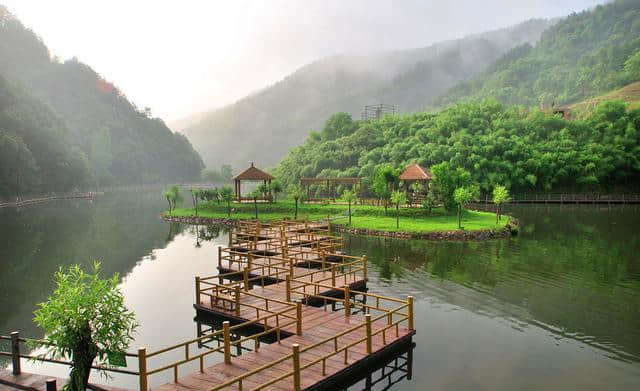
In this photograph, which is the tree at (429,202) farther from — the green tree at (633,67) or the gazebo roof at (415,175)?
the green tree at (633,67)

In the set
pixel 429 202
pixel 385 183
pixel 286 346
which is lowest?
pixel 286 346

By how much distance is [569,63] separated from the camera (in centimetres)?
14762

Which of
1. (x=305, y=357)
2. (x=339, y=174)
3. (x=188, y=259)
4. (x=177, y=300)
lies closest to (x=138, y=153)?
(x=339, y=174)

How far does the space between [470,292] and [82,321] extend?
1559 cm

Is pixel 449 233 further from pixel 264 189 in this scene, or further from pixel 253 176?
pixel 253 176

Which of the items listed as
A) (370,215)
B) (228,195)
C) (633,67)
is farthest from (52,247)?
(633,67)

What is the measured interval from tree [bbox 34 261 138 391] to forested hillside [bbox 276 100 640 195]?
184 ft

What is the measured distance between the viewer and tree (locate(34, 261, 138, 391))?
8125mm

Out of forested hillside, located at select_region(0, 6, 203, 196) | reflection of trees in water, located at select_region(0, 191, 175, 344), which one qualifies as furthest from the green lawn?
forested hillside, located at select_region(0, 6, 203, 196)

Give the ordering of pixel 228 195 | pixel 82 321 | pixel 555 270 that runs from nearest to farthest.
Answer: pixel 82 321, pixel 555 270, pixel 228 195

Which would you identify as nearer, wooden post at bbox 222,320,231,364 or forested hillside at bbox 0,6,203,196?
wooden post at bbox 222,320,231,364

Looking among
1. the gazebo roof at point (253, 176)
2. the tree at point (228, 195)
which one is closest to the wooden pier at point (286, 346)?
the tree at point (228, 195)

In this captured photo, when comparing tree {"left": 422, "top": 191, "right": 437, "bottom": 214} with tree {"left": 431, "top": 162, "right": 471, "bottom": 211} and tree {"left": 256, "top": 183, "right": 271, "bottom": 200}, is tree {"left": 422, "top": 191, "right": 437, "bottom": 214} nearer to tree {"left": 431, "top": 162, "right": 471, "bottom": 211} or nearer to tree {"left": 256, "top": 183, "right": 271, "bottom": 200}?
tree {"left": 431, "top": 162, "right": 471, "bottom": 211}

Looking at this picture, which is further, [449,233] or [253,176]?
[253,176]
